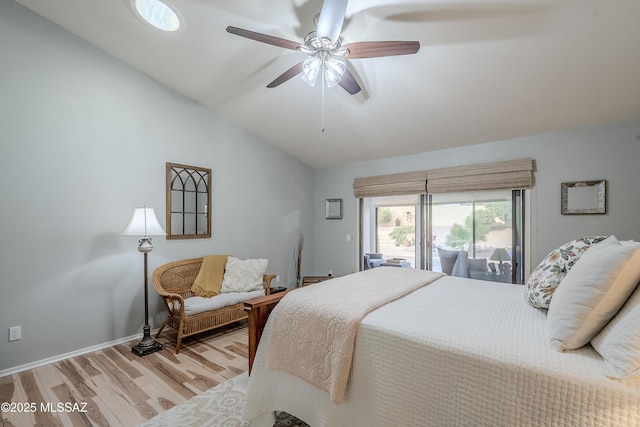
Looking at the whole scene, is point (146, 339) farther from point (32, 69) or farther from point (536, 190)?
point (536, 190)

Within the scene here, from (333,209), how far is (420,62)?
301 centimetres

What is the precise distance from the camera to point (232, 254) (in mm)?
4070

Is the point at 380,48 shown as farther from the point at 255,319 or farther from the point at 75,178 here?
the point at 75,178

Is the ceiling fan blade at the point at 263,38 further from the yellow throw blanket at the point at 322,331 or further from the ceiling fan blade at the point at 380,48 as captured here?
the yellow throw blanket at the point at 322,331

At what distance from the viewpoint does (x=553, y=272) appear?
1619 mm

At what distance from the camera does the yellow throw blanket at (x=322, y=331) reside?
55.4 inches

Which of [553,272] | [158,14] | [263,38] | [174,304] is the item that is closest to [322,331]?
[553,272]

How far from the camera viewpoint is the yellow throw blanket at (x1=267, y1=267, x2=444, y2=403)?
55.4 inches

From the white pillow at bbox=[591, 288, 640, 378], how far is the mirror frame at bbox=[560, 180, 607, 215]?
2585 millimetres

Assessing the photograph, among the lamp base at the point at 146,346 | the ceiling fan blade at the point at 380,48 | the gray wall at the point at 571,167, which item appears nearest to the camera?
the ceiling fan blade at the point at 380,48

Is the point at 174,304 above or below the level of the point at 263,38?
below

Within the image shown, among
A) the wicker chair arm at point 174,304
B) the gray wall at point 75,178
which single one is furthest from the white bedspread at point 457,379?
the gray wall at point 75,178

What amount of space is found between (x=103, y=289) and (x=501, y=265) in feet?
15.4

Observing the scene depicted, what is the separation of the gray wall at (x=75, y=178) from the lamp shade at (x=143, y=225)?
404 millimetres
